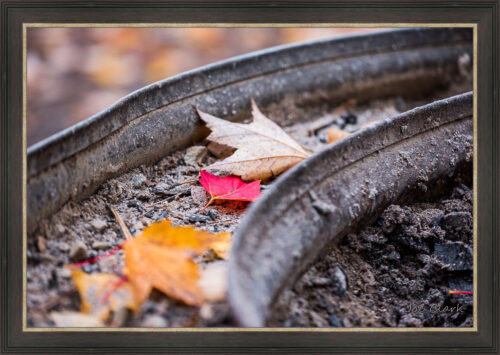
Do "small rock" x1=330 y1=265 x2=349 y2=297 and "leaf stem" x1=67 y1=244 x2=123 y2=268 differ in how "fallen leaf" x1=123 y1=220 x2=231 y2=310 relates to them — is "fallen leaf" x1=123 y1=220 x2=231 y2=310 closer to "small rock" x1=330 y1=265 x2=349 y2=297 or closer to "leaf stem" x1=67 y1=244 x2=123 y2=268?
"leaf stem" x1=67 y1=244 x2=123 y2=268

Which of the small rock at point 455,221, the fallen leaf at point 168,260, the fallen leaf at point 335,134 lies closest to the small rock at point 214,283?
the fallen leaf at point 168,260

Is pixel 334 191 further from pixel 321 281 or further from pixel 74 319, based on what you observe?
pixel 74 319

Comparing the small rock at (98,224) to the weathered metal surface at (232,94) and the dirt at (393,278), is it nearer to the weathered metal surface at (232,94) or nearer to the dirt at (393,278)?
the weathered metal surface at (232,94)

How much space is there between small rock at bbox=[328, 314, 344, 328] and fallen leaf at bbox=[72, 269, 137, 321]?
0.76 feet

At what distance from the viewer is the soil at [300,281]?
0.60 metres

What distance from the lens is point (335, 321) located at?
62 cm

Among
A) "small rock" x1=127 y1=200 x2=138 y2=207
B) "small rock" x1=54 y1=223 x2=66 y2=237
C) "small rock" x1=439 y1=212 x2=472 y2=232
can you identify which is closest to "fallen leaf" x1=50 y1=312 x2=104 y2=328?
"small rock" x1=54 y1=223 x2=66 y2=237

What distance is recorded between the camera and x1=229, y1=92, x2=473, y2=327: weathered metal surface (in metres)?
0.57

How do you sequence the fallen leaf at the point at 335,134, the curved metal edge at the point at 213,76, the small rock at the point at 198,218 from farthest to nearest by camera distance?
the fallen leaf at the point at 335,134
the small rock at the point at 198,218
the curved metal edge at the point at 213,76

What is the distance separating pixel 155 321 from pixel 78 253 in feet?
0.46

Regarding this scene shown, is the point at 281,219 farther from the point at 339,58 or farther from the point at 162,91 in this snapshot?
the point at 339,58
